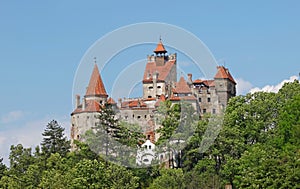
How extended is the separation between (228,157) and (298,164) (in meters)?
17.2

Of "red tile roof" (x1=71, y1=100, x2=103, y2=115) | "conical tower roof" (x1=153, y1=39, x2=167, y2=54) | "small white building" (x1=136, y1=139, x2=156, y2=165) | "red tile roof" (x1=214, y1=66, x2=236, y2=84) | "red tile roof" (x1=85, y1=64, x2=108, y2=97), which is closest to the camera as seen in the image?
"small white building" (x1=136, y1=139, x2=156, y2=165)

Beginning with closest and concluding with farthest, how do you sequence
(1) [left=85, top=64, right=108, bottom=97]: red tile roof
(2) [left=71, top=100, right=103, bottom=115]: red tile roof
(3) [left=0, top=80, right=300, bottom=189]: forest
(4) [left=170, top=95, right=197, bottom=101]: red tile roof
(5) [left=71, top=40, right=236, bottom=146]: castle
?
(3) [left=0, top=80, right=300, bottom=189]: forest
(4) [left=170, top=95, right=197, bottom=101]: red tile roof
(5) [left=71, top=40, right=236, bottom=146]: castle
(2) [left=71, top=100, right=103, bottom=115]: red tile roof
(1) [left=85, top=64, right=108, bottom=97]: red tile roof

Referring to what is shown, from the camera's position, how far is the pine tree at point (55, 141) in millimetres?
71250

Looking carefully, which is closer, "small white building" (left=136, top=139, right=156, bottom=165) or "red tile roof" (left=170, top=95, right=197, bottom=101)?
"small white building" (left=136, top=139, right=156, bottom=165)

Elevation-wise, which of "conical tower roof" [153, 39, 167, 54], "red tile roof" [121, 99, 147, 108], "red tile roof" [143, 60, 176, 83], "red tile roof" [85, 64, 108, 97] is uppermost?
"conical tower roof" [153, 39, 167, 54]

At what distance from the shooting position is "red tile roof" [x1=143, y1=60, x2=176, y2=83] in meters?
91.8

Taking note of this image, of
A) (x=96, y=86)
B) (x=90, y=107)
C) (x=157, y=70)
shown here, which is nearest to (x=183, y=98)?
(x=157, y=70)

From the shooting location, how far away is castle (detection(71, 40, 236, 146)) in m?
83.7

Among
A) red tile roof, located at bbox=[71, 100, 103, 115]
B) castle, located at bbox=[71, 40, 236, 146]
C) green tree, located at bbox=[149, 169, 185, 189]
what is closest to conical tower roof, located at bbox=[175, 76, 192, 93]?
castle, located at bbox=[71, 40, 236, 146]

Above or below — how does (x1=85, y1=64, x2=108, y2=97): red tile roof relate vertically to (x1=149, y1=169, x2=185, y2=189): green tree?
above

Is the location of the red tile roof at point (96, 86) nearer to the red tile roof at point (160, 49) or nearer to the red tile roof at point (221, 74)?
the red tile roof at point (160, 49)

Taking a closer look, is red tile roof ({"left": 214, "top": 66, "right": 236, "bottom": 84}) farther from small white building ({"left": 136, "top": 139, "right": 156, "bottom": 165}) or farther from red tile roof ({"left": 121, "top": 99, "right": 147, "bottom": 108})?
small white building ({"left": 136, "top": 139, "right": 156, "bottom": 165})

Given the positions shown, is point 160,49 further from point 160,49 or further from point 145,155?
point 145,155

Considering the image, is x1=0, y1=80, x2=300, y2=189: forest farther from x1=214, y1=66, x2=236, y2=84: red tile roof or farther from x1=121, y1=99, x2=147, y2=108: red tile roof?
x1=214, y1=66, x2=236, y2=84: red tile roof
